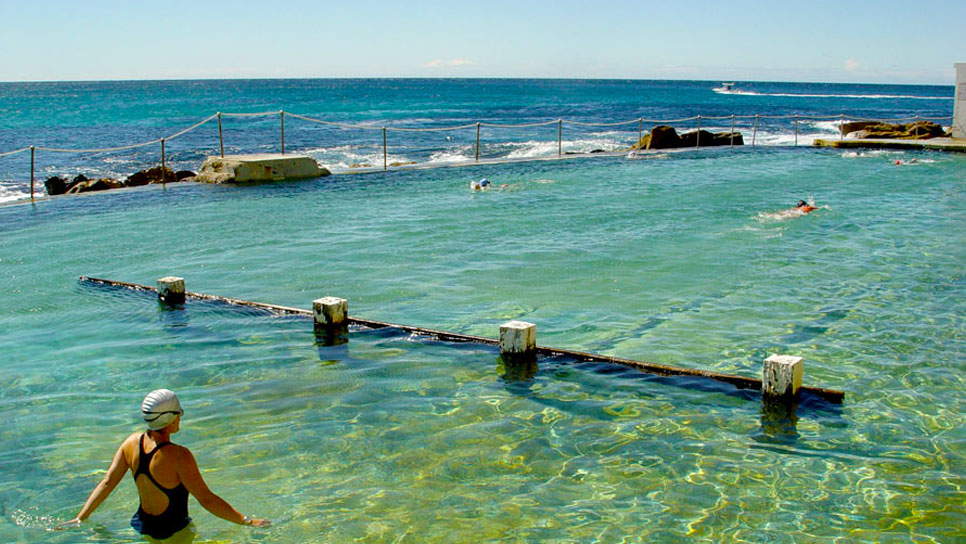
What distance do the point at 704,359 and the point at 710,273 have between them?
14.1 feet

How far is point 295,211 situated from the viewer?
60.7 feet

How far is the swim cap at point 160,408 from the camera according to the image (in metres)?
4.39

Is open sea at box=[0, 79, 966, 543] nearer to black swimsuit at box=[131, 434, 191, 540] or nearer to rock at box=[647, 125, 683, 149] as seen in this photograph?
black swimsuit at box=[131, 434, 191, 540]

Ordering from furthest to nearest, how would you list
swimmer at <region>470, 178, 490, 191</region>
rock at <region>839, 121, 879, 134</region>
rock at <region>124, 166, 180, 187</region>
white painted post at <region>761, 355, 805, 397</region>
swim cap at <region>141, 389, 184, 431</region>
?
1. rock at <region>839, 121, 879, 134</region>
2. rock at <region>124, 166, 180, 187</region>
3. swimmer at <region>470, 178, 490, 191</region>
4. white painted post at <region>761, 355, 805, 397</region>
5. swim cap at <region>141, 389, 184, 431</region>

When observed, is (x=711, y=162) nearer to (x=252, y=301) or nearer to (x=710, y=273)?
(x=710, y=273)

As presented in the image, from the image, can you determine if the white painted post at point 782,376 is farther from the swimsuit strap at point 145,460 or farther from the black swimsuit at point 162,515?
the swimsuit strap at point 145,460

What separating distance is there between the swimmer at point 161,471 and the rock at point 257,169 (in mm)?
18573

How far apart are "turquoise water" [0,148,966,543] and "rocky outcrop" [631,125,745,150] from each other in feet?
55.5

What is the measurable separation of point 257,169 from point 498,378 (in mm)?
16452

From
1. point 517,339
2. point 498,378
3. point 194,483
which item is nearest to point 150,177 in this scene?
point 517,339

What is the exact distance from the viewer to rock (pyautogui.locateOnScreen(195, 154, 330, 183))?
22469 millimetres

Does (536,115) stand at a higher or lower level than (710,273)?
higher

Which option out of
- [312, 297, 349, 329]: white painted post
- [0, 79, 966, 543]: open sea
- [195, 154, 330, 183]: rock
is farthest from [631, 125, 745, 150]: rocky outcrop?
[312, 297, 349, 329]: white painted post

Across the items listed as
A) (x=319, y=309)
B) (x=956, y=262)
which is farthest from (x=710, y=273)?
(x=319, y=309)
